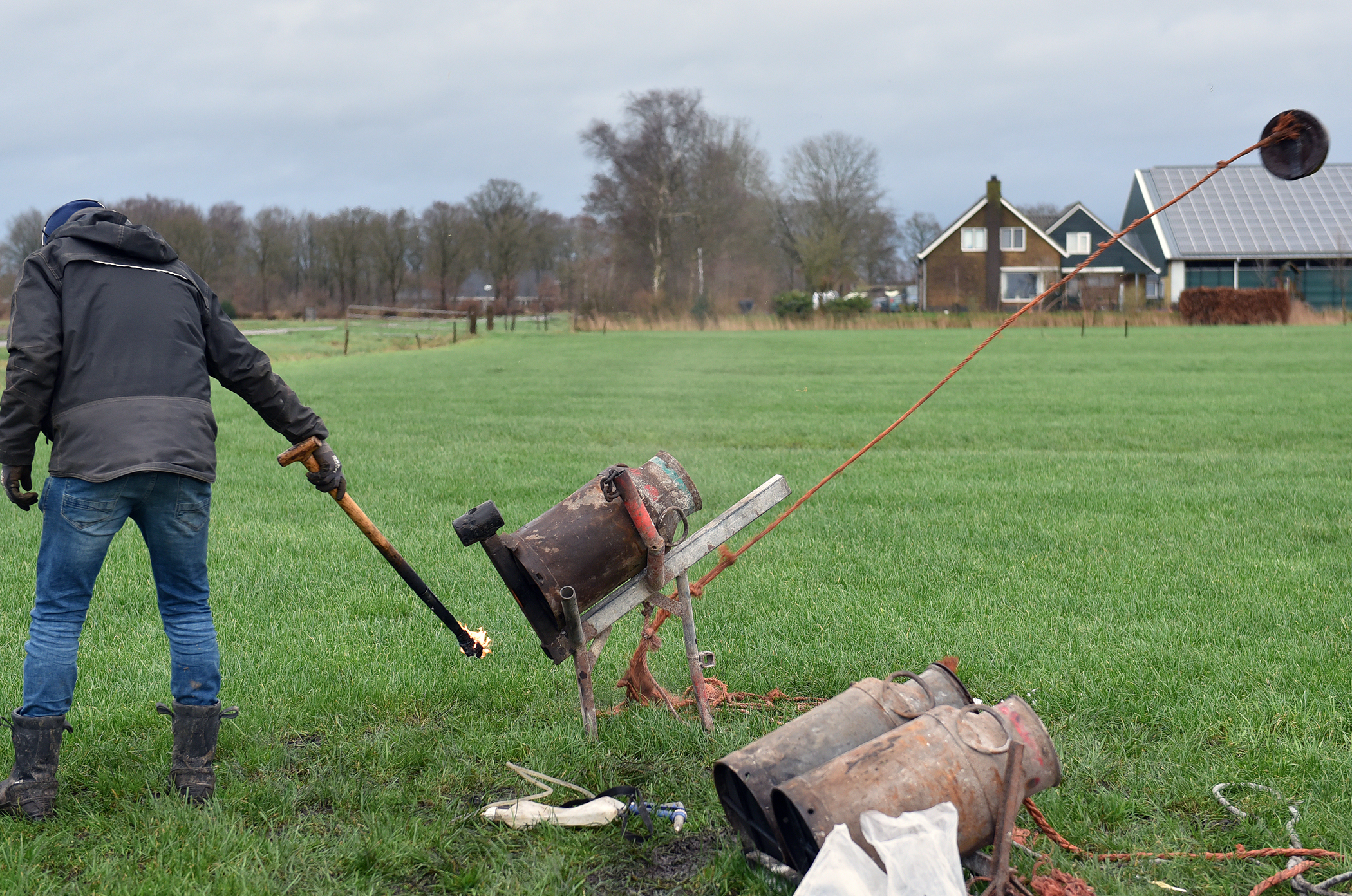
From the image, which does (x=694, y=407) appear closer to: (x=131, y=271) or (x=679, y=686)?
(x=679, y=686)

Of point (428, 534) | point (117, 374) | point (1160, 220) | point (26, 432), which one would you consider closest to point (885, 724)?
point (117, 374)

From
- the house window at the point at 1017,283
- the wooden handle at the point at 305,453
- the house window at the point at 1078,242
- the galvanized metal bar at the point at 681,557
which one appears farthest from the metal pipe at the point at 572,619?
the house window at the point at 1078,242

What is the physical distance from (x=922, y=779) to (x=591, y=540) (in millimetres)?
1526

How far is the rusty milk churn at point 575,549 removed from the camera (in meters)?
3.87

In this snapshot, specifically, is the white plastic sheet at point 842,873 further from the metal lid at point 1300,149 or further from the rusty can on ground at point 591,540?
the metal lid at point 1300,149

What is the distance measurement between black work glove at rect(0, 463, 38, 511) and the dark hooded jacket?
63 millimetres

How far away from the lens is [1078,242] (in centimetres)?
7244

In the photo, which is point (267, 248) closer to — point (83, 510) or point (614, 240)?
point (614, 240)

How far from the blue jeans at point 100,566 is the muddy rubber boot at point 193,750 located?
4cm

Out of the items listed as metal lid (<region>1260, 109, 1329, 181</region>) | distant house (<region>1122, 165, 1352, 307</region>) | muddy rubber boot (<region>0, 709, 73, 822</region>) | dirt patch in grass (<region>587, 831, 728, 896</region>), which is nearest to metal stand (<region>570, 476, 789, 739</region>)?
dirt patch in grass (<region>587, 831, 728, 896</region>)

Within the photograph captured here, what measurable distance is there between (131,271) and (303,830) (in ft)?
6.43

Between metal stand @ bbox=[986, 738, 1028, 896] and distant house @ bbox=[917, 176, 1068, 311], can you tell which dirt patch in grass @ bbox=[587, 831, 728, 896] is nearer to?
metal stand @ bbox=[986, 738, 1028, 896]

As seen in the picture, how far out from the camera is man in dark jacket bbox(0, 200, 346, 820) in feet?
11.3

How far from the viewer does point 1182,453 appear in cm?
1180
